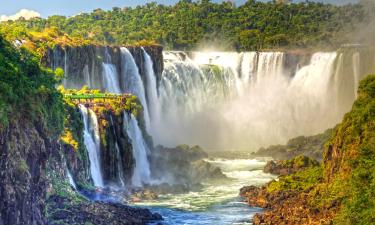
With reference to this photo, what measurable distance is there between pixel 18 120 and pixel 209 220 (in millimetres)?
16586

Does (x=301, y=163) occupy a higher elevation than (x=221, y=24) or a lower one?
lower

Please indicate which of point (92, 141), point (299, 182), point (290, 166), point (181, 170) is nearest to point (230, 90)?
point (290, 166)

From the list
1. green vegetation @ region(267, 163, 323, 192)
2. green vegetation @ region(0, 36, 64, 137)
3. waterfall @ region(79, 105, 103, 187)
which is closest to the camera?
green vegetation @ region(0, 36, 64, 137)

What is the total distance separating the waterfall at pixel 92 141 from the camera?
44188 mm

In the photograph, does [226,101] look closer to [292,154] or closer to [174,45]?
[292,154]

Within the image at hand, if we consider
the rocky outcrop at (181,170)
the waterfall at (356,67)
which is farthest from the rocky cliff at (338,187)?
the waterfall at (356,67)

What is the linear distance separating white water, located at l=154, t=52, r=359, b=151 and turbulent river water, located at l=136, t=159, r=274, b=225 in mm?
21495

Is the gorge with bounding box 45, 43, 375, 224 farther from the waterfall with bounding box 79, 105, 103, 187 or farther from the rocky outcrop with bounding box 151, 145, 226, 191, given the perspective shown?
the waterfall with bounding box 79, 105, 103, 187

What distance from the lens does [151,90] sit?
226 feet

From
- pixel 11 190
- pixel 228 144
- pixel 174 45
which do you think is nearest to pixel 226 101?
pixel 228 144

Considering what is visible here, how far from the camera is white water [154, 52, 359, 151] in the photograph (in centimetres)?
7725

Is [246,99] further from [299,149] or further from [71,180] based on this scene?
Answer: [71,180]

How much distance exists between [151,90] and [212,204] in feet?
89.6

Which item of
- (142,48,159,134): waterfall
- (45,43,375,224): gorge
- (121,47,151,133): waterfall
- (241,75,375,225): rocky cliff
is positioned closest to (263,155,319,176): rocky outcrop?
(45,43,375,224): gorge
